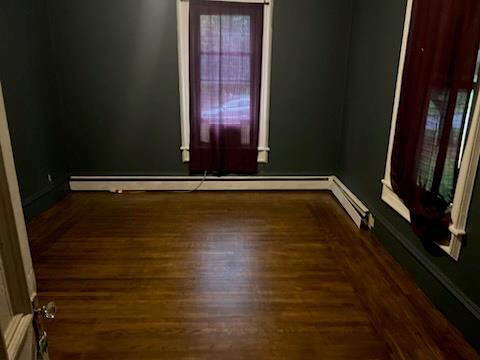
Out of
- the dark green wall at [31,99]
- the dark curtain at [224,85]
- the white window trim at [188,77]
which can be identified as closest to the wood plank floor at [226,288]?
the dark green wall at [31,99]

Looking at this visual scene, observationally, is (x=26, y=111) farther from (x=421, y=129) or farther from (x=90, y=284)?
(x=421, y=129)

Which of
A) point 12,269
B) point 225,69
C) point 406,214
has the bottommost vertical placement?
point 406,214

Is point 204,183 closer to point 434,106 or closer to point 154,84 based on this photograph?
point 154,84

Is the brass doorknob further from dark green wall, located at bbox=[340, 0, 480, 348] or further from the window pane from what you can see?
the window pane

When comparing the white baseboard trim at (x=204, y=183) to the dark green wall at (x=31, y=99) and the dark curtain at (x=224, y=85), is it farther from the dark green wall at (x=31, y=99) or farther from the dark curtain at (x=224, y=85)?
the dark green wall at (x=31, y=99)

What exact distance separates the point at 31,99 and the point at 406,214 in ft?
11.3

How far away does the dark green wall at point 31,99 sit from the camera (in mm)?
2922

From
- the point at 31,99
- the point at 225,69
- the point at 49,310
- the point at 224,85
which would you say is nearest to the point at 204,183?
the point at 224,85

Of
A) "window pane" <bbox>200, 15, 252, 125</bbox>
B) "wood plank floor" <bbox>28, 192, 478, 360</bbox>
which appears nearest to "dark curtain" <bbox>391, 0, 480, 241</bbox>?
"wood plank floor" <bbox>28, 192, 478, 360</bbox>

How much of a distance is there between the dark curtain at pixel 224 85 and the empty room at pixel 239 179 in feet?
0.07

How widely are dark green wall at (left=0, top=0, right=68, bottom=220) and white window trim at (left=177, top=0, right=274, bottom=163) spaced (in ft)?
4.45

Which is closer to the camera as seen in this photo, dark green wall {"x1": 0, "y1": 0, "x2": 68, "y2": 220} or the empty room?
the empty room

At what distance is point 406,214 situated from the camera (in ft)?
8.06

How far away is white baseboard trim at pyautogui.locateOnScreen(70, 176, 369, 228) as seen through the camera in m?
4.00
